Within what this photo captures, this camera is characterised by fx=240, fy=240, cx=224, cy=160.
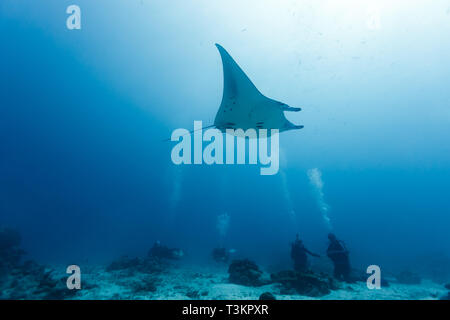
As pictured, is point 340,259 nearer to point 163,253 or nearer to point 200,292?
point 200,292

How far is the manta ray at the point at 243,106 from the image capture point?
16.3 feet

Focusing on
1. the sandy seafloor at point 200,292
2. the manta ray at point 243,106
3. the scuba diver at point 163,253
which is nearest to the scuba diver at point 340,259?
the sandy seafloor at point 200,292

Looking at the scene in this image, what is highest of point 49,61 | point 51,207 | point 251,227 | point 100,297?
point 49,61

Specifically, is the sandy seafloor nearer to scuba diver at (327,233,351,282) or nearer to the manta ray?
scuba diver at (327,233,351,282)

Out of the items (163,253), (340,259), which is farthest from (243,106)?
(163,253)

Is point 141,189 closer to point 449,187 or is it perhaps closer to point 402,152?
point 402,152

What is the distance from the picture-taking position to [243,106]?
547 cm

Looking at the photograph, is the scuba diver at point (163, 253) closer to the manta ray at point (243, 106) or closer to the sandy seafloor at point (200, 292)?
the sandy seafloor at point (200, 292)

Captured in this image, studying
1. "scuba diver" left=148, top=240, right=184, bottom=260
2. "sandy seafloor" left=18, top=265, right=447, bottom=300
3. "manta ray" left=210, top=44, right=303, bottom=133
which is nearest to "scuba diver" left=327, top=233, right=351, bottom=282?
"sandy seafloor" left=18, top=265, right=447, bottom=300

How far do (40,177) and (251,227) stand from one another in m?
48.9

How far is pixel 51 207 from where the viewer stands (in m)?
46.8

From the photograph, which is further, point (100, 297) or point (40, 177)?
point (40, 177)

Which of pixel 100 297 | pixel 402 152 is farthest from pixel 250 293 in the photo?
pixel 402 152

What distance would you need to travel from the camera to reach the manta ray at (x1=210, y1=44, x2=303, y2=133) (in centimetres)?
497
